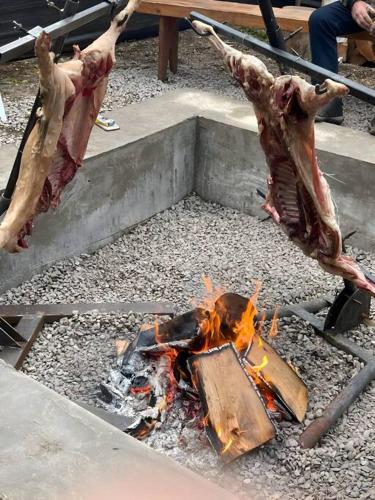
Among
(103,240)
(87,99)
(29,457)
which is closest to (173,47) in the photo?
(103,240)

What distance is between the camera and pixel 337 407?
3219 mm

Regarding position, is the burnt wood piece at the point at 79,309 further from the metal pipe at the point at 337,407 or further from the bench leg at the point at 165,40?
the bench leg at the point at 165,40

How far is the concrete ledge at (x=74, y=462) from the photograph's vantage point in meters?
1.88

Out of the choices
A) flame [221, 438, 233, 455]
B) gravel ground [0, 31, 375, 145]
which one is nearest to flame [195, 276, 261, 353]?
flame [221, 438, 233, 455]

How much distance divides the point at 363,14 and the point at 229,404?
400cm

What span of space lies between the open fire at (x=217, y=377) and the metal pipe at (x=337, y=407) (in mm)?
116

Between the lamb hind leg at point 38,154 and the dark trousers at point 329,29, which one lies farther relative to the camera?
the dark trousers at point 329,29

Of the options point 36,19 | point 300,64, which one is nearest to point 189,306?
point 300,64

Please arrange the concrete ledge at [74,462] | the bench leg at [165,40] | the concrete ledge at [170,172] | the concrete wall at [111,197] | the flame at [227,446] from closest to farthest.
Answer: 1. the concrete ledge at [74,462]
2. the flame at [227,446]
3. the concrete wall at [111,197]
4. the concrete ledge at [170,172]
5. the bench leg at [165,40]

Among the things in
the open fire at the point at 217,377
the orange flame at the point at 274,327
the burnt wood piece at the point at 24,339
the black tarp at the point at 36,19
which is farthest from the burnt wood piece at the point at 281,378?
the black tarp at the point at 36,19

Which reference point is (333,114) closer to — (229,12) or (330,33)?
(330,33)

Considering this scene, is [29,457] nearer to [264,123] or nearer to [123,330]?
[264,123]

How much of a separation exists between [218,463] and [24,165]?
156 centimetres

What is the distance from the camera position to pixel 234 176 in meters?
5.43
